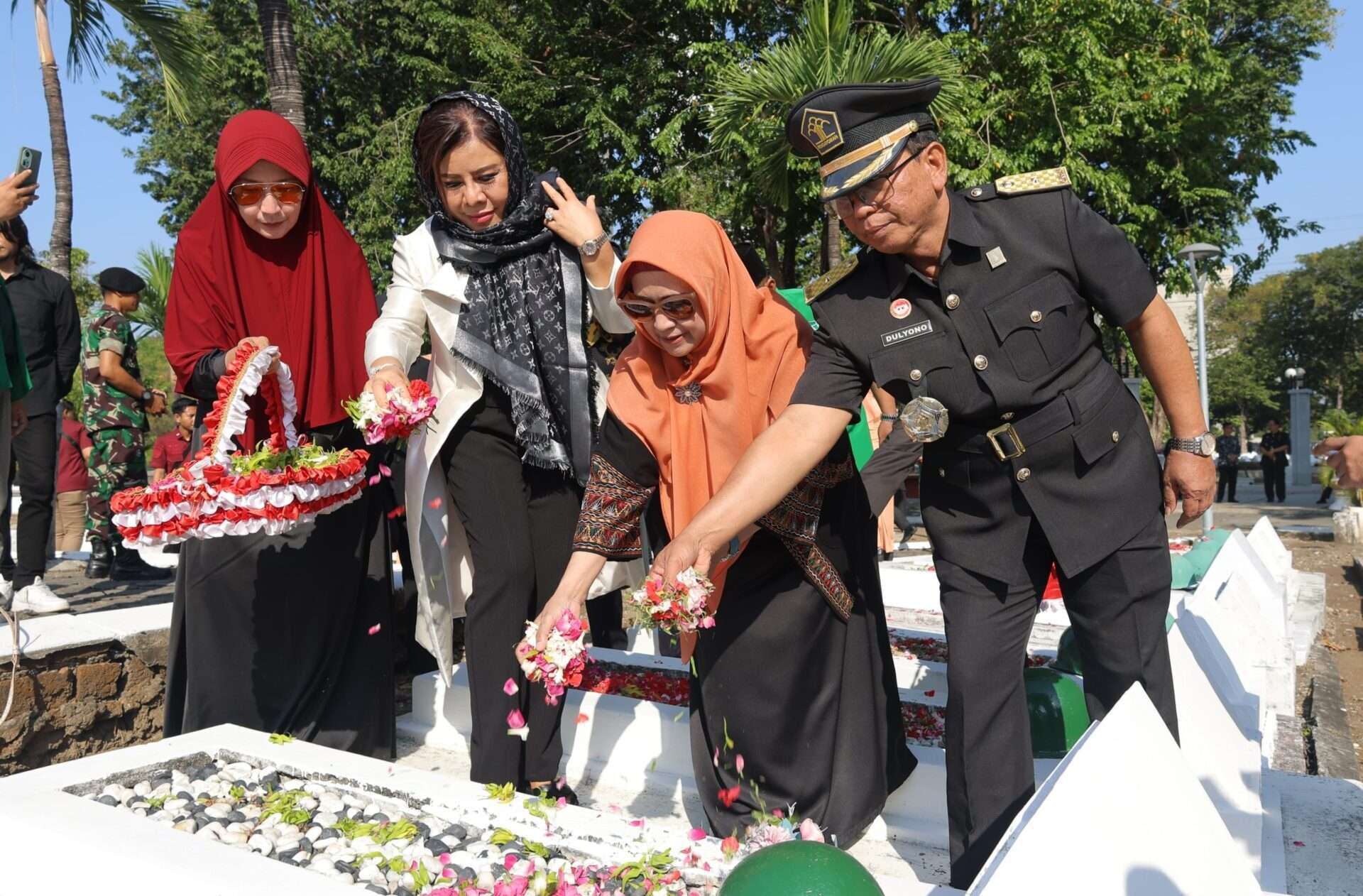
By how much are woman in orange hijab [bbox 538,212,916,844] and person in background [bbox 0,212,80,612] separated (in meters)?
3.55

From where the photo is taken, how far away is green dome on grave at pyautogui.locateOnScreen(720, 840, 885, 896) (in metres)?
1.62

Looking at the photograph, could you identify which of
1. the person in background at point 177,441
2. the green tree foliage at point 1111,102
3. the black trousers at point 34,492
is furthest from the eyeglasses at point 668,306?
the green tree foliage at point 1111,102

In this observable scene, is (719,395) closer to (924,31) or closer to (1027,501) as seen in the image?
(1027,501)

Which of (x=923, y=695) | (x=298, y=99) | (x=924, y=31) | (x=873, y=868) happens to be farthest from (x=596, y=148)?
(x=873, y=868)

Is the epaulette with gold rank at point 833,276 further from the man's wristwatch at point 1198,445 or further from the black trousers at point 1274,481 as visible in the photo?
the black trousers at point 1274,481

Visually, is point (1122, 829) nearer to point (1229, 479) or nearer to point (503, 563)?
point (503, 563)

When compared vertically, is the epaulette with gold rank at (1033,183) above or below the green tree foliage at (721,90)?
below

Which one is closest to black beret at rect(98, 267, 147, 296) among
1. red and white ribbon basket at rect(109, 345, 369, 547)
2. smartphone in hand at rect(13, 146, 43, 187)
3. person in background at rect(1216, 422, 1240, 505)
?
smartphone in hand at rect(13, 146, 43, 187)

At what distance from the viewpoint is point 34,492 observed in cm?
539

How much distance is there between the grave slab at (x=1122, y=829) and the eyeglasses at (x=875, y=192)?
3.78 feet

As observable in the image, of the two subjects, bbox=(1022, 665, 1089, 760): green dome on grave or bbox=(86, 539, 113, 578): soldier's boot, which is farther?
bbox=(86, 539, 113, 578): soldier's boot

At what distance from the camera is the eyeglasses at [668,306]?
2.65 meters

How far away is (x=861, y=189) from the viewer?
239 centimetres

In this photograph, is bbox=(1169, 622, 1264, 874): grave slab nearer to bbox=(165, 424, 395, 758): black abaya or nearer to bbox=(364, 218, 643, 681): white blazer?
bbox=(364, 218, 643, 681): white blazer
